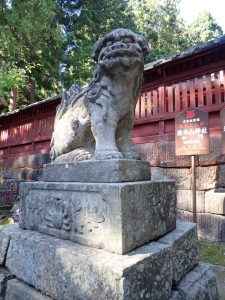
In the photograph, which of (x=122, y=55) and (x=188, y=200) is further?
(x=188, y=200)

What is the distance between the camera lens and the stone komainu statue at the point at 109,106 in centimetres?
209

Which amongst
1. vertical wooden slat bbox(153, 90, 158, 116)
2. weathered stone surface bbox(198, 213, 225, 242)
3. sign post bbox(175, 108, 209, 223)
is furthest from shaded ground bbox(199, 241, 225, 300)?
vertical wooden slat bbox(153, 90, 158, 116)

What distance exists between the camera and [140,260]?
163cm

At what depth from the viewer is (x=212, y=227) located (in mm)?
5004

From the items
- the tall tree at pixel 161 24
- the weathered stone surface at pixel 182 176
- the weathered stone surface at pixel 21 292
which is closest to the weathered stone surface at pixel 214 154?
the weathered stone surface at pixel 182 176

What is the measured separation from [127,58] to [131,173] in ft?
2.86

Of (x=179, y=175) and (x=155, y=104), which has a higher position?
(x=155, y=104)

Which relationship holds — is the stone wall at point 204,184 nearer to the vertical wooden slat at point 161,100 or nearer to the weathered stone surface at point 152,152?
the weathered stone surface at point 152,152

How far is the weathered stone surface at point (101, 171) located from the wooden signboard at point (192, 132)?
275 centimetres

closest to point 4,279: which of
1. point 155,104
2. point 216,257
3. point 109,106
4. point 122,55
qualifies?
point 109,106

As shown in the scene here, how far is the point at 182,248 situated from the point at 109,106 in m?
1.29

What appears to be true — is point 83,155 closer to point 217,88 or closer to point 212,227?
point 212,227

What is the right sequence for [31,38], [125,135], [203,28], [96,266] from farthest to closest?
[203,28] → [31,38] → [125,135] → [96,266]

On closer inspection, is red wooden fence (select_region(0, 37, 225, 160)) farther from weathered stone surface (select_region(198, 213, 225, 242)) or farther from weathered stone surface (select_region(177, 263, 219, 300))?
weathered stone surface (select_region(177, 263, 219, 300))
